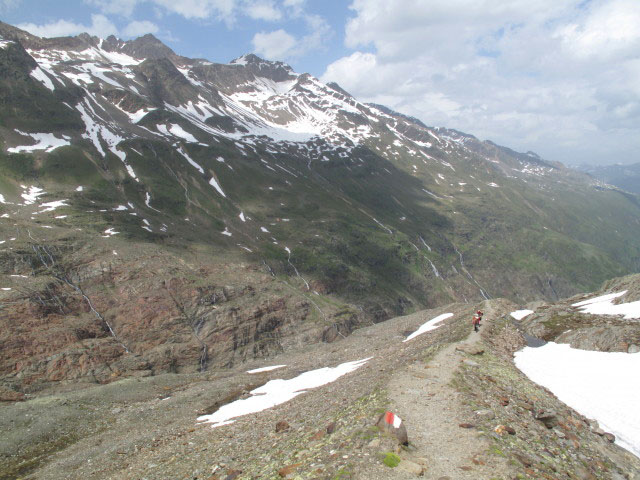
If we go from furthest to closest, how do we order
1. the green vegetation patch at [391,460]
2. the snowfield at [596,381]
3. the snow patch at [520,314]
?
the snow patch at [520,314], the snowfield at [596,381], the green vegetation patch at [391,460]

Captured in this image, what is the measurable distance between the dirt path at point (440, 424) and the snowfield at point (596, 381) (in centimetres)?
682

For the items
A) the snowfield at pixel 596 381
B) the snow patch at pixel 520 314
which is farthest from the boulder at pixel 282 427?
the snow patch at pixel 520 314

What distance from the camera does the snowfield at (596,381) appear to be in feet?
63.5

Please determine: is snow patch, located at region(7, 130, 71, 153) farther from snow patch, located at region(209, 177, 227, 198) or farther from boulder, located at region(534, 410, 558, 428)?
boulder, located at region(534, 410, 558, 428)

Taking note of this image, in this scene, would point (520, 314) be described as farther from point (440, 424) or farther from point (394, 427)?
point (394, 427)

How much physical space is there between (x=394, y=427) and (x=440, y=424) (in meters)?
2.62

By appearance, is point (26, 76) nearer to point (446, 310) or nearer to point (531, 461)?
point (446, 310)

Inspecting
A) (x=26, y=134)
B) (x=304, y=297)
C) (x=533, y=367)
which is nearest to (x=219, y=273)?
(x=304, y=297)

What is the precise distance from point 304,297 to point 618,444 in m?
111

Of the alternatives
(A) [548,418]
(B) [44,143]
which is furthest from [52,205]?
(A) [548,418]

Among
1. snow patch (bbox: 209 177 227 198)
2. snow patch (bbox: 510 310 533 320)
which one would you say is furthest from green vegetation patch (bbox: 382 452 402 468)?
snow patch (bbox: 209 177 227 198)

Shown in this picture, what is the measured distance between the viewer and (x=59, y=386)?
60438 millimetres

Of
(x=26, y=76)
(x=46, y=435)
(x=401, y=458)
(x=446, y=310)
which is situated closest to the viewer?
(x=401, y=458)

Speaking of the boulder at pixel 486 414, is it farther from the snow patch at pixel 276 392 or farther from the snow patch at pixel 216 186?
the snow patch at pixel 216 186
